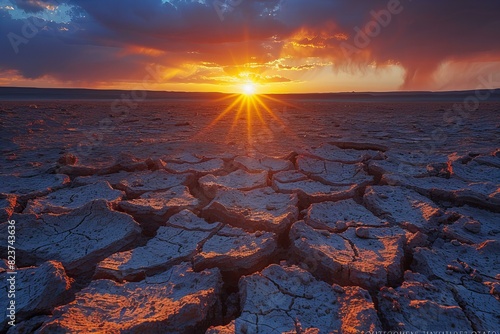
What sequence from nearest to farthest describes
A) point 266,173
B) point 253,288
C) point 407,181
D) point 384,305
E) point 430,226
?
point 384,305, point 253,288, point 430,226, point 407,181, point 266,173

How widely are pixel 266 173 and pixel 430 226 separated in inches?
57.6

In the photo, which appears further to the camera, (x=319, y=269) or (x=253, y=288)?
(x=319, y=269)

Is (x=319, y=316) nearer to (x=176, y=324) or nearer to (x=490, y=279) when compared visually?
(x=176, y=324)

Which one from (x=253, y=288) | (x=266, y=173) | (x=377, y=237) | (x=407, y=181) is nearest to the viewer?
(x=253, y=288)

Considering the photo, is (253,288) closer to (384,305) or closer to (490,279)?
(384,305)

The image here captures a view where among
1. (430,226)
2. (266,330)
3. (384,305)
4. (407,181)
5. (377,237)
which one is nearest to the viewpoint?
(266,330)

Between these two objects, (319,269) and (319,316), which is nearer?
(319,316)

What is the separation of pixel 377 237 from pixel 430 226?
43cm

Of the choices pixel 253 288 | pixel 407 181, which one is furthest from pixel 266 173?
pixel 253 288

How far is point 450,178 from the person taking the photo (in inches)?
115

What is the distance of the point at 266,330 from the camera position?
4.38 ft

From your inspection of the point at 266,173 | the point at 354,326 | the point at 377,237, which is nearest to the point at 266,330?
the point at 354,326

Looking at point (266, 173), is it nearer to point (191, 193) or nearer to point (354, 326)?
point (191, 193)

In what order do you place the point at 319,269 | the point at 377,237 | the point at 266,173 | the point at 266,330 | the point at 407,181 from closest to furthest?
the point at 266,330 < the point at 319,269 < the point at 377,237 < the point at 407,181 < the point at 266,173
